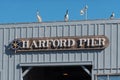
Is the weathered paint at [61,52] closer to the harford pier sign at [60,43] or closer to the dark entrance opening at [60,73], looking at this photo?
the harford pier sign at [60,43]

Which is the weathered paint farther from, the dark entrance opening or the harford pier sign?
the dark entrance opening

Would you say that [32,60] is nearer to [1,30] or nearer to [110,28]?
[1,30]

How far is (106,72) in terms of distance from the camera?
27609 millimetres

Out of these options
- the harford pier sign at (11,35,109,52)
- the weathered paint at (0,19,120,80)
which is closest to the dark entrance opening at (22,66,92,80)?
the weathered paint at (0,19,120,80)

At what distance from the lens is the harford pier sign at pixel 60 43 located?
27.7 metres

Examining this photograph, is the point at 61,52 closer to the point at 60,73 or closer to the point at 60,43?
the point at 60,43

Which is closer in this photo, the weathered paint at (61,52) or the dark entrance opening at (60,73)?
the weathered paint at (61,52)

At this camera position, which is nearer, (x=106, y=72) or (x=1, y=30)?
A: (x=106, y=72)

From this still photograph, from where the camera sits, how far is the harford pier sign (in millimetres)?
27672

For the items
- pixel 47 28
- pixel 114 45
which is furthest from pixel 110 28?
pixel 47 28

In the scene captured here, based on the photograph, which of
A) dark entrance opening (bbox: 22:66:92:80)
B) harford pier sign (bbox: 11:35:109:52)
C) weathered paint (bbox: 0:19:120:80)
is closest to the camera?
weathered paint (bbox: 0:19:120:80)

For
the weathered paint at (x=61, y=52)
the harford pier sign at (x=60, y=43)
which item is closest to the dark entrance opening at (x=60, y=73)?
the weathered paint at (x=61, y=52)

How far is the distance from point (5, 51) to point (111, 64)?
6433mm

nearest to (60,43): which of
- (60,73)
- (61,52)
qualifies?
(61,52)
